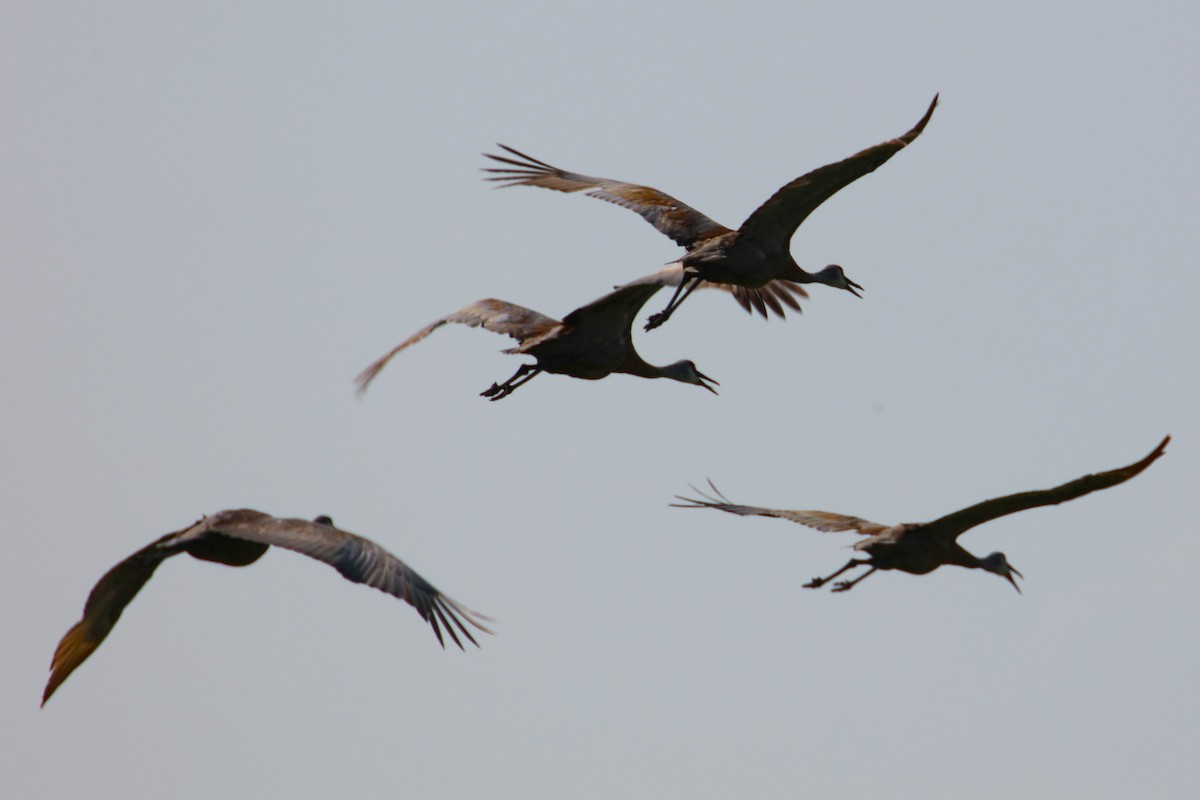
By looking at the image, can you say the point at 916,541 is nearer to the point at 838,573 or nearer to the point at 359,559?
the point at 838,573

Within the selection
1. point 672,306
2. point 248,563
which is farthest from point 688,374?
point 248,563

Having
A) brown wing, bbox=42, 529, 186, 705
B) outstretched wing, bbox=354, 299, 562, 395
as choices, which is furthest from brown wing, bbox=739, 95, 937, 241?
brown wing, bbox=42, 529, 186, 705

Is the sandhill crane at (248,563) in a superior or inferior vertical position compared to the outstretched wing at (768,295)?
inferior

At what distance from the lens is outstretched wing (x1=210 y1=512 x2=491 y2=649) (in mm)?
16562

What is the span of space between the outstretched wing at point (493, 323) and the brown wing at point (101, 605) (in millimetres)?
3347

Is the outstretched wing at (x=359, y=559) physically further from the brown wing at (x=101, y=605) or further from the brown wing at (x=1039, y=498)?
the brown wing at (x=1039, y=498)

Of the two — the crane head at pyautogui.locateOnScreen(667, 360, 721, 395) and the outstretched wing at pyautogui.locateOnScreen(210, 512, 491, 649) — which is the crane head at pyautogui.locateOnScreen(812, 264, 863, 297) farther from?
the outstretched wing at pyautogui.locateOnScreen(210, 512, 491, 649)

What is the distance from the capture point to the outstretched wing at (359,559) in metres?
16.6

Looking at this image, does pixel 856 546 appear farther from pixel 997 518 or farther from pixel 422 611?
pixel 422 611

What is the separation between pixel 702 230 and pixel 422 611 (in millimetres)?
6505

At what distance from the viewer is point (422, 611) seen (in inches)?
650

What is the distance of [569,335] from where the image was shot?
1983cm

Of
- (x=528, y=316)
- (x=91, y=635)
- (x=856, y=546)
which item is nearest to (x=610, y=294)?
(x=528, y=316)

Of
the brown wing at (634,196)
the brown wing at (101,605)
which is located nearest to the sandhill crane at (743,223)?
the brown wing at (634,196)
